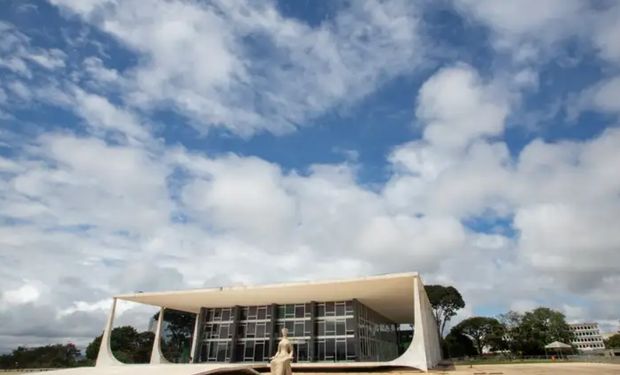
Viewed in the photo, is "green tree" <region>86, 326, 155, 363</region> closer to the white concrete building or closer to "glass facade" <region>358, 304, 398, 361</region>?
the white concrete building

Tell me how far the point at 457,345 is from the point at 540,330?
12310mm

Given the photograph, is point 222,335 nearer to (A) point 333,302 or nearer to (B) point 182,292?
(B) point 182,292

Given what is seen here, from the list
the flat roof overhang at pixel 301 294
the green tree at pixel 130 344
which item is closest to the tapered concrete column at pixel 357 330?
the flat roof overhang at pixel 301 294

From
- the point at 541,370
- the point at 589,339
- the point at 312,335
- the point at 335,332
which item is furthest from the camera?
the point at 589,339

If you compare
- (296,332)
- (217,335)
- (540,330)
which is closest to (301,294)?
(296,332)

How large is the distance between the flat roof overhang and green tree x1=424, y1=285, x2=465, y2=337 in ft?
96.1

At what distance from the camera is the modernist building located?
81.8 feet

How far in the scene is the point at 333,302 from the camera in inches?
1141

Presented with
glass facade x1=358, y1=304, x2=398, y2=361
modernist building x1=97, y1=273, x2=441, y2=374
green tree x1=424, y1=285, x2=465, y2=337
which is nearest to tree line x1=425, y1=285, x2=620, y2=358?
green tree x1=424, y1=285, x2=465, y2=337

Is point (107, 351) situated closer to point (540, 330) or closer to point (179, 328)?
point (179, 328)

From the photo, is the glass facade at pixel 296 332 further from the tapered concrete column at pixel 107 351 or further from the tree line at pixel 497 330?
the tree line at pixel 497 330

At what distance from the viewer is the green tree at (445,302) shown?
60469mm

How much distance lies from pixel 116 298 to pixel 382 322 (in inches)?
956

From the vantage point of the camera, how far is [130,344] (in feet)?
166
